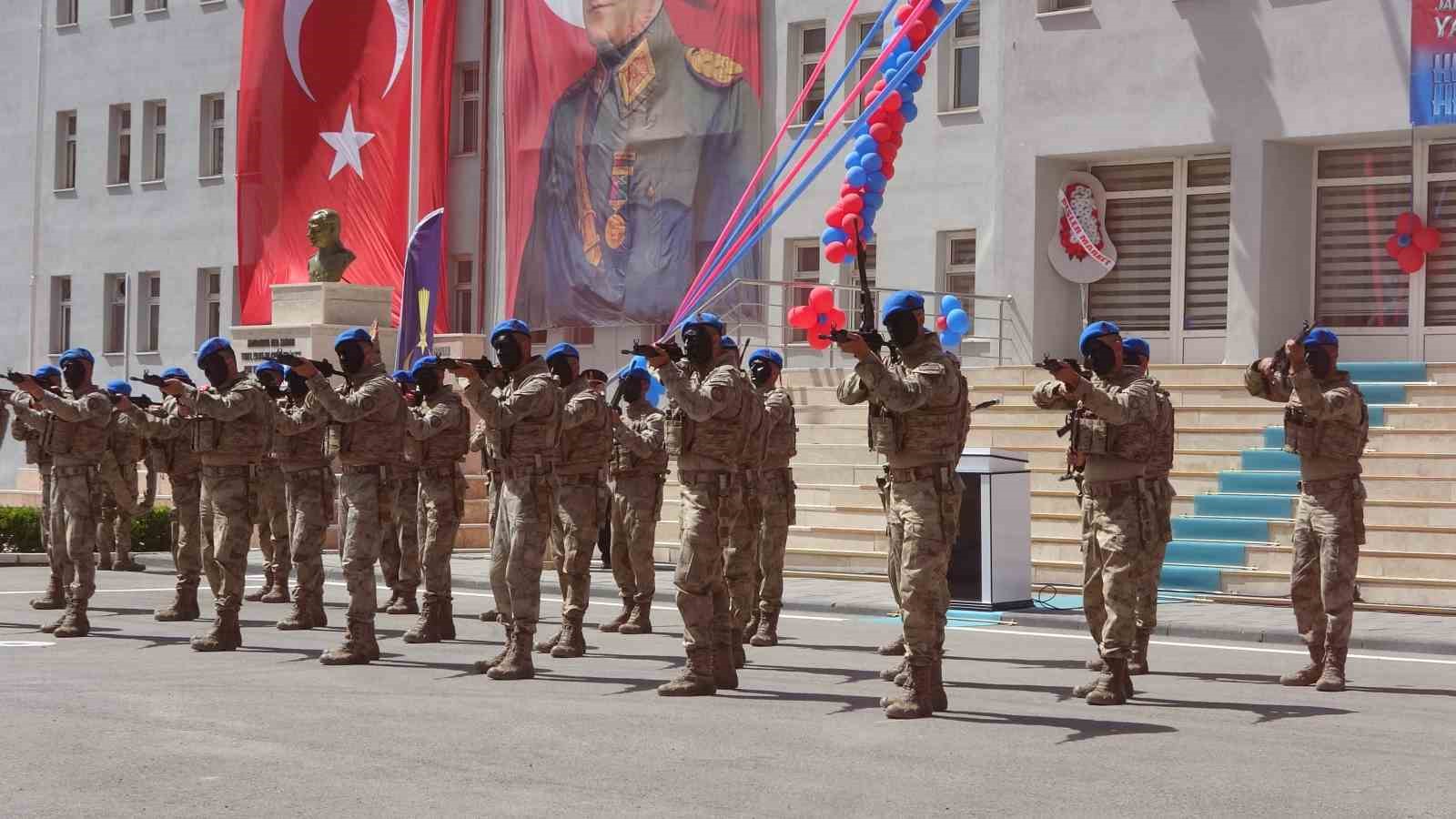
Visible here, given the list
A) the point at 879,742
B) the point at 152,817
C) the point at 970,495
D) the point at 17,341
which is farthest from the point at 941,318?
the point at 17,341

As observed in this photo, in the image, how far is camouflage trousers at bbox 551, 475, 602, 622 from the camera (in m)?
13.8

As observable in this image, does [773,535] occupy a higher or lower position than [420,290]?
lower

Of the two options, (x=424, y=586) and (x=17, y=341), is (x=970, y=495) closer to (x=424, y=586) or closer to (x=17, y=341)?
(x=424, y=586)

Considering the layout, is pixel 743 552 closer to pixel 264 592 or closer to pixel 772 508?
pixel 772 508

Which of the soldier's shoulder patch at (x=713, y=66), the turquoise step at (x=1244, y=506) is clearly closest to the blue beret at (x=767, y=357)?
the turquoise step at (x=1244, y=506)

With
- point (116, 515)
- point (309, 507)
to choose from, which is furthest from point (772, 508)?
point (116, 515)

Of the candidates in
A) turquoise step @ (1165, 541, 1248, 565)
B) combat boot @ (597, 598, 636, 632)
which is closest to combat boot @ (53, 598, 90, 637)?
combat boot @ (597, 598, 636, 632)

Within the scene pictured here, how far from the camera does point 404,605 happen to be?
1789 centimetres

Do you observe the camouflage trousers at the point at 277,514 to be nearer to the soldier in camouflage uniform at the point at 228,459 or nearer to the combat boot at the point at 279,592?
the combat boot at the point at 279,592

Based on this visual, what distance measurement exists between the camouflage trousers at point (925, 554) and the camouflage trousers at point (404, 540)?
7460mm

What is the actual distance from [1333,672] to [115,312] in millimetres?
33771

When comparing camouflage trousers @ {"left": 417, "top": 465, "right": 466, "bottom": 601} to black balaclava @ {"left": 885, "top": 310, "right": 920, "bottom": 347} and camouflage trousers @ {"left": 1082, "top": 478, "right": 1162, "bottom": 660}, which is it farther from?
black balaclava @ {"left": 885, "top": 310, "right": 920, "bottom": 347}

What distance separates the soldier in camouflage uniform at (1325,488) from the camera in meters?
12.5

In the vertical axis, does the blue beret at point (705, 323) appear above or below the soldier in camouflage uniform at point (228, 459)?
above
